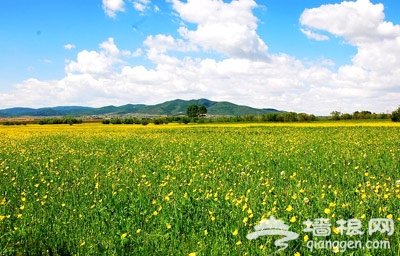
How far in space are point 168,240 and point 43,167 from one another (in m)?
8.37

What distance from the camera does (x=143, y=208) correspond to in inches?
249

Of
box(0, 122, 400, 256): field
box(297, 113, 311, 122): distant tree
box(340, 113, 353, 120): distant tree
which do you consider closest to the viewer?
box(0, 122, 400, 256): field

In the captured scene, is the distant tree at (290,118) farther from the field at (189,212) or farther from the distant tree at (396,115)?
the field at (189,212)

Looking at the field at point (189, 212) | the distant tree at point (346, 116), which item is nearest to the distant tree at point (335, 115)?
the distant tree at point (346, 116)

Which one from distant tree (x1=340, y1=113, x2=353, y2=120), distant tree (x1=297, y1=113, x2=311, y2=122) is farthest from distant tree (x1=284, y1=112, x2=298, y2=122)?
distant tree (x1=340, y1=113, x2=353, y2=120)

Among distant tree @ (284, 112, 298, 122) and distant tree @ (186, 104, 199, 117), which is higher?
distant tree @ (186, 104, 199, 117)

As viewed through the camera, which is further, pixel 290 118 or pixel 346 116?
pixel 346 116

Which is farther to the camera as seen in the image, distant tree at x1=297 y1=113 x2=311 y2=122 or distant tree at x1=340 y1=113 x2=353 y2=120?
distant tree at x1=340 y1=113 x2=353 y2=120

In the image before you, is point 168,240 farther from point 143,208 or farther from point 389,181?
point 389,181

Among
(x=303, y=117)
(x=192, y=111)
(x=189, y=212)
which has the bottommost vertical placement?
(x=189, y=212)

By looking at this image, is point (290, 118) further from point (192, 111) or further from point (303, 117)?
point (192, 111)

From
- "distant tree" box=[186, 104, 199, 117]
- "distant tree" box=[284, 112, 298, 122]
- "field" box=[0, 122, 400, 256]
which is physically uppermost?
"distant tree" box=[186, 104, 199, 117]

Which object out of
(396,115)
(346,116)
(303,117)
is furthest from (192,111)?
(396,115)

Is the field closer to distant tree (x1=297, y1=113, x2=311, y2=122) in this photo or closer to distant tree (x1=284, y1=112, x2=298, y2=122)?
distant tree (x1=284, y1=112, x2=298, y2=122)
